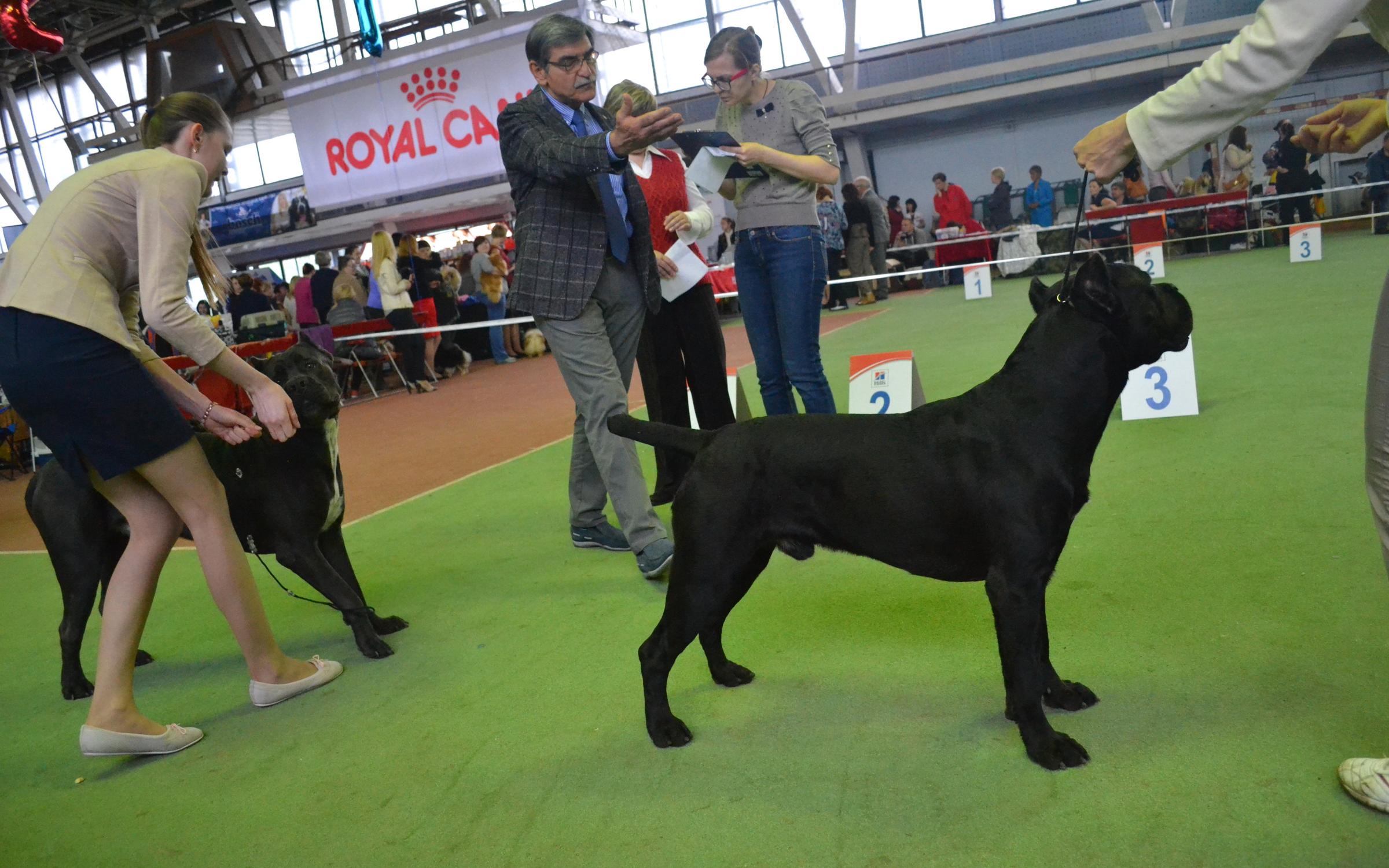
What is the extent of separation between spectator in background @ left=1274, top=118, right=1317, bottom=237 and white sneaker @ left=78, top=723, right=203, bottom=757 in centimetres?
1692

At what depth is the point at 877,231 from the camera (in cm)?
1545

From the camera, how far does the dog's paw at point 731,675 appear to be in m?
2.63

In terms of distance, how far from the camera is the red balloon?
10359 mm

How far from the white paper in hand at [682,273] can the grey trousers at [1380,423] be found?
9.86 ft

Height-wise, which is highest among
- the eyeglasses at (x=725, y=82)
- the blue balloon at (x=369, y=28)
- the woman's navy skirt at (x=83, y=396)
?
the blue balloon at (x=369, y=28)

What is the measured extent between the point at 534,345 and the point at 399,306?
9.38 feet

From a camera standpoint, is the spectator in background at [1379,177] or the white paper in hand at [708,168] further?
the spectator in background at [1379,177]

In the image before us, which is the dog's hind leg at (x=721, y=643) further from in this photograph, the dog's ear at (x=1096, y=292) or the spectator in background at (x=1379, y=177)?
the spectator in background at (x=1379, y=177)

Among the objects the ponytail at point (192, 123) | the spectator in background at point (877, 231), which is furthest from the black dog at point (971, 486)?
the spectator in background at point (877, 231)

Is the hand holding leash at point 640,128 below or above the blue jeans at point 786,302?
above

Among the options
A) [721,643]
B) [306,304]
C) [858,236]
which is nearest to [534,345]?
[306,304]

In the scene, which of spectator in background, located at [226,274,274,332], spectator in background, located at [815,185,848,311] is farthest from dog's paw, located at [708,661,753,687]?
spectator in background, located at [226,274,274,332]

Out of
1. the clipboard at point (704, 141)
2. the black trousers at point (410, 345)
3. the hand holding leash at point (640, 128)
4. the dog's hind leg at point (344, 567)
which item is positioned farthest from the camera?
the black trousers at point (410, 345)

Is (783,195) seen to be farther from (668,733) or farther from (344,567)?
(668,733)
